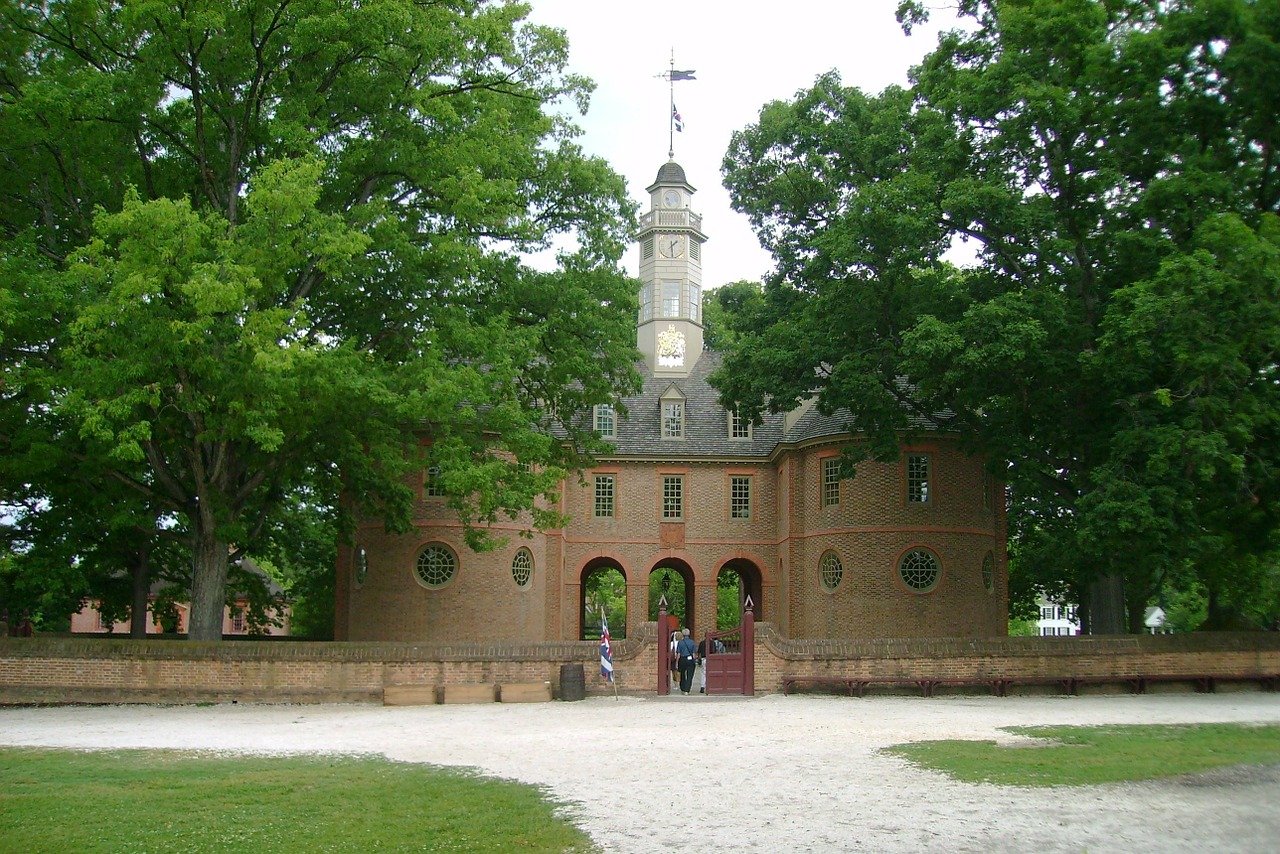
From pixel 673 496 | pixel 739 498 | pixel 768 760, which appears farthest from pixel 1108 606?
pixel 768 760

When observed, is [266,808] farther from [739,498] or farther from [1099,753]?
[739,498]

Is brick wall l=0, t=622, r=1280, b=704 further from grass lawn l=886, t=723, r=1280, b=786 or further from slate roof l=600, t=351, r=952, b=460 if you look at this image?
slate roof l=600, t=351, r=952, b=460

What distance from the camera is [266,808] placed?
10.7 m

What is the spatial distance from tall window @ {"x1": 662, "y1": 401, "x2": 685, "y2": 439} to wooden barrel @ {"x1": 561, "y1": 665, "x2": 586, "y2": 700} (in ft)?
55.7

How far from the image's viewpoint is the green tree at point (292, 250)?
21.3 meters

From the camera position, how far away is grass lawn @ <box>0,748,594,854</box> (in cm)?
920

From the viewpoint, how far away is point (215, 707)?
22797 mm

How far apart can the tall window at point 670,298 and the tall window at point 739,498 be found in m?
7.52

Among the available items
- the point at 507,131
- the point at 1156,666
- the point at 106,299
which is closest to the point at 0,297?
the point at 106,299

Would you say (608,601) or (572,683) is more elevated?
(608,601)

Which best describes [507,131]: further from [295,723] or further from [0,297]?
[295,723]

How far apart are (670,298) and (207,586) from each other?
23457mm

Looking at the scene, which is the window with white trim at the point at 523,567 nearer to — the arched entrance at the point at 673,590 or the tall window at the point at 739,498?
the arched entrance at the point at 673,590

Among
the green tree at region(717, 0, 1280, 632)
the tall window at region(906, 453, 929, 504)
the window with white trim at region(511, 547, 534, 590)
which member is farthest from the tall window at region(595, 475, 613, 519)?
the tall window at region(906, 453, 929, 504)
